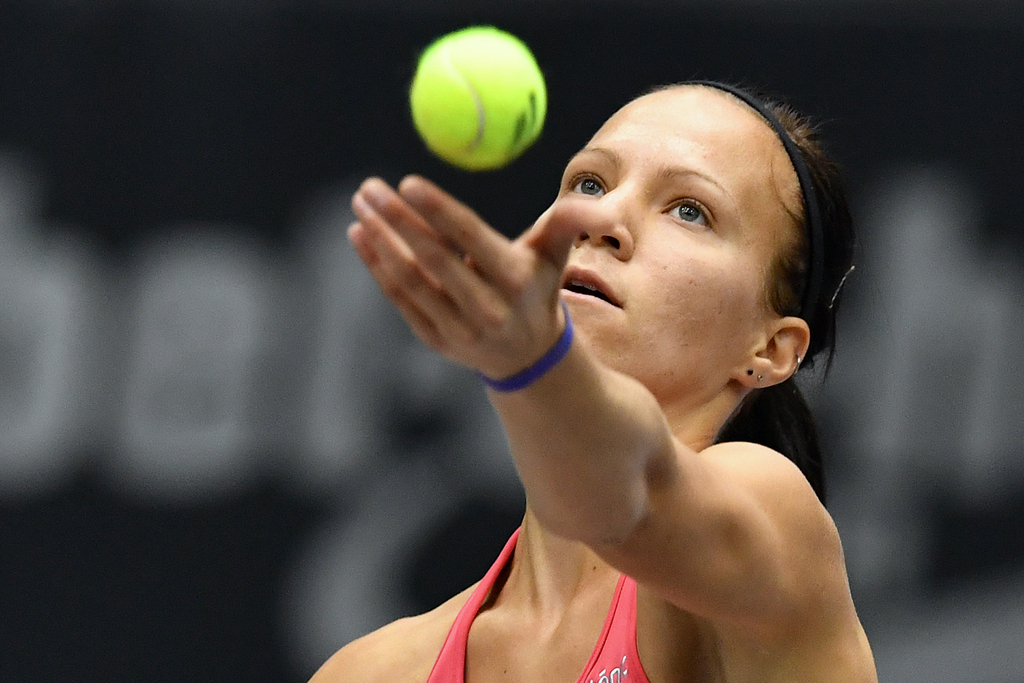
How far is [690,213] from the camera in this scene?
211cm

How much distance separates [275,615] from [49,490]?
743mm

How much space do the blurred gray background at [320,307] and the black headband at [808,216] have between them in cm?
175

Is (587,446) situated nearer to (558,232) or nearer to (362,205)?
(558,232)

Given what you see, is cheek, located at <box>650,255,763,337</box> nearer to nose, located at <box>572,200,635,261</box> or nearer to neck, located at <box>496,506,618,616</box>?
nose, located at <box>572,200,635,261</box>

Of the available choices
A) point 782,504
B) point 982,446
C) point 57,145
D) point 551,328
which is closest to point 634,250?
point 782,504

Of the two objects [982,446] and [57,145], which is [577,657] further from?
[57,145]

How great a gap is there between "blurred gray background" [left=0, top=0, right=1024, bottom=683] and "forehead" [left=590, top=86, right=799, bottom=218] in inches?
71.9

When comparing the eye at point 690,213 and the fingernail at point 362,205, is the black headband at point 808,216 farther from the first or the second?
the fingernail at point 362,205

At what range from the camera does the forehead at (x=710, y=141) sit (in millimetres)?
2131

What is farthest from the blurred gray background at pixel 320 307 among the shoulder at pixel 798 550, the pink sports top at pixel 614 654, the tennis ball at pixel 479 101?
the tennis ball at pixel 479 101

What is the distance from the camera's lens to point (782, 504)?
169 cm

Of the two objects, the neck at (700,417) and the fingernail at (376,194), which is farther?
the neck at (700,417)

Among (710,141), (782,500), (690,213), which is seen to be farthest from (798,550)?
(710,141)

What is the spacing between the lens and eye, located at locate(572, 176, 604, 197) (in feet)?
7.34
